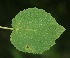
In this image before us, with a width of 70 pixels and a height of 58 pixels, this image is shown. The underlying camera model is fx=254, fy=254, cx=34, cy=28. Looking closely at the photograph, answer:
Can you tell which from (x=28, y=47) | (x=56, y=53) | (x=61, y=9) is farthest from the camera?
(x=61, y=9)

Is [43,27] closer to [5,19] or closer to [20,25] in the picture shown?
[20,25]

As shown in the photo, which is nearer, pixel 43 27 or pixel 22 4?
pixel 43 27

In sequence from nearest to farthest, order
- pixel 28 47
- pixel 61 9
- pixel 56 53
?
pixel 28 47 → pixel 56 53 → pixel 61 9

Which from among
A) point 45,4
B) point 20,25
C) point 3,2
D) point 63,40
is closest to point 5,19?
point 3,2

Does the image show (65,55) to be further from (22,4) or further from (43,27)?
(43,27)

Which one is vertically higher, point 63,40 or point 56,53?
point 63,40

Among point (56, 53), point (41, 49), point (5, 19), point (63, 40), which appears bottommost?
point (41, 49)

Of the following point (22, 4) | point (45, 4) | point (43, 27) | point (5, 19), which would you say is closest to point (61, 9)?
point (45, 4)
